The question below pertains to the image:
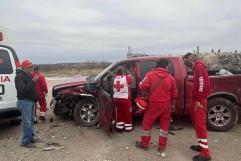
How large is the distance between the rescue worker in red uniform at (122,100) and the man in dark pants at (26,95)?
76.7 inches

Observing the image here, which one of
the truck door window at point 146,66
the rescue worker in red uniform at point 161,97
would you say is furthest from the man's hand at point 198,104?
the truck door window at point 146,66

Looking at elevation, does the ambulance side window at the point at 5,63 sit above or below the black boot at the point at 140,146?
above

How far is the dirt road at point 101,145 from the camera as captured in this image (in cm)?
679

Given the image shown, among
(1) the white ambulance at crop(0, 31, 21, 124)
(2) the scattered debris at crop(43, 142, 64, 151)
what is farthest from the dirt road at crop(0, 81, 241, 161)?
(1) the white ambulance at crop(0, 31, 21, 124)

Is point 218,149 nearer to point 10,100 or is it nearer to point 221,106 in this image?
point 221,106

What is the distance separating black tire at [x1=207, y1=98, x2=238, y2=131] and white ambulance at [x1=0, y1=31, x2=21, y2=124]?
4357mm

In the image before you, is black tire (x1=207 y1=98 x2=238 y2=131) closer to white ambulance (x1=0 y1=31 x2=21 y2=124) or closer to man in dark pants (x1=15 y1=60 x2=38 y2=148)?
man in dark pants (x1=15 y1=60 x2=38 y2=148)

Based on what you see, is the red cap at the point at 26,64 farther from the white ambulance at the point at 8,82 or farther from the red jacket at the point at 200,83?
the red jacket at the point at 200,83

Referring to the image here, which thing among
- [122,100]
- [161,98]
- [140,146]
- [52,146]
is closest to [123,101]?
[122,100]

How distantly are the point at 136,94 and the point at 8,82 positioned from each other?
291cm

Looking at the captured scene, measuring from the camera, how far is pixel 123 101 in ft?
27.6

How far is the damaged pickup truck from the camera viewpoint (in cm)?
845

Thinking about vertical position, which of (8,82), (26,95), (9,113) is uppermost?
(8,82)

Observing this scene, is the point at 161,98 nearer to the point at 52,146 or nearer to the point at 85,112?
the point at 52,146
